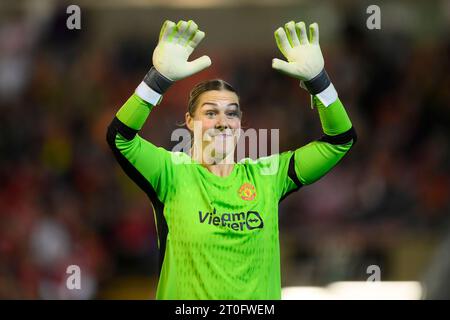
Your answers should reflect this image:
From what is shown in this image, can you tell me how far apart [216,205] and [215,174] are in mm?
180

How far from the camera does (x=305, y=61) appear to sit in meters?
4.94

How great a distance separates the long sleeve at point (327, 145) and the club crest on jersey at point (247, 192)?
0.76 feet

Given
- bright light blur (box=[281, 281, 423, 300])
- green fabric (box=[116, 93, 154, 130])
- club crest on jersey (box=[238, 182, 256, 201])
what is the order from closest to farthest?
1. green fabric (box=[116, 93, 154, 130])
2. club crest on jersey (box=[238, 182, 256, 201])
3. bright light blur (box=[281, 281, 423, 300])

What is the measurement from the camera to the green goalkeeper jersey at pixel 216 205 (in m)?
4.77

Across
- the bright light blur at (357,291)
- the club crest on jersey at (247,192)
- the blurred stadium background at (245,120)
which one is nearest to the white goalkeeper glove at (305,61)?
the club crest on jersey at (247,192)

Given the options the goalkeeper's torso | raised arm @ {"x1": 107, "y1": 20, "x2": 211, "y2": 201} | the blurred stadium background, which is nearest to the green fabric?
raised arm @ {"x1": 107, "y1": 20, "x2": 211, "y2": 201}

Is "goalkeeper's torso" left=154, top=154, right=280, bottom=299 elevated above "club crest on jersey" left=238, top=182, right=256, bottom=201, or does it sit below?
below

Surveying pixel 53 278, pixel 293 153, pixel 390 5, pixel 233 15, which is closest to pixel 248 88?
pixel 233 15

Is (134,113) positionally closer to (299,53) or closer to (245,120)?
(299,53)

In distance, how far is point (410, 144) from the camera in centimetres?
1106

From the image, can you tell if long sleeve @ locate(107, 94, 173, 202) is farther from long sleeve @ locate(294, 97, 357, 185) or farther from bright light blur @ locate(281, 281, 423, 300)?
bright light blur @ locate(281, 281, 423, 300)

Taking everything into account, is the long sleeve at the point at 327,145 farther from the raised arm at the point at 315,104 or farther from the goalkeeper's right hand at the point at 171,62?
the goalkeeper's right hand at the point at 171,62

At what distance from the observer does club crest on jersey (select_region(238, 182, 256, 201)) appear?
4.93 metres

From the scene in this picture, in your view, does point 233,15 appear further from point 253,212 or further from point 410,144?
point 253,212
